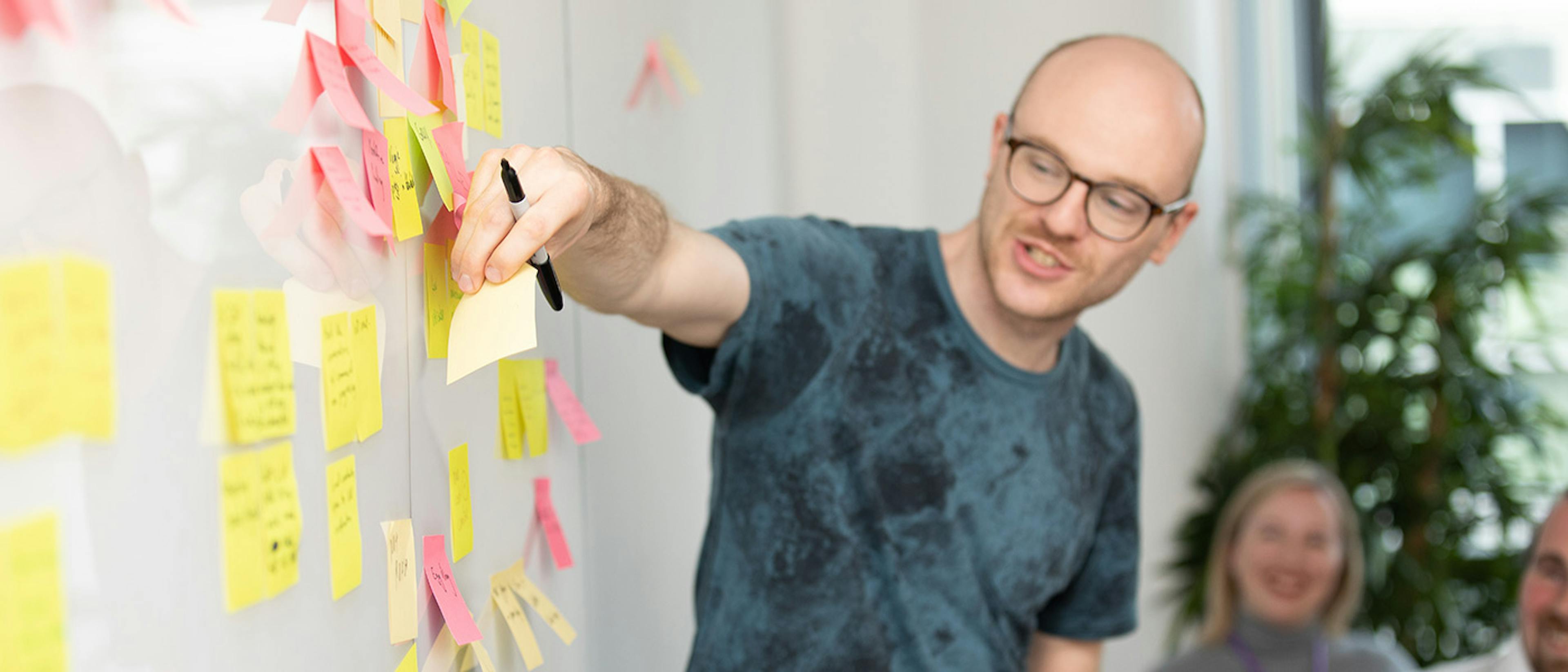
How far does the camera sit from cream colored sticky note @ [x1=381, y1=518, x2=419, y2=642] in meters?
0.79

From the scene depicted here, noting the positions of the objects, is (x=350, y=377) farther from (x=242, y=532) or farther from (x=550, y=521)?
(x=550, y=521)

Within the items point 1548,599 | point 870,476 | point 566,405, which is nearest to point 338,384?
point 566,405

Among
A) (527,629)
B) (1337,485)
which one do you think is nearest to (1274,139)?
(1337,485)

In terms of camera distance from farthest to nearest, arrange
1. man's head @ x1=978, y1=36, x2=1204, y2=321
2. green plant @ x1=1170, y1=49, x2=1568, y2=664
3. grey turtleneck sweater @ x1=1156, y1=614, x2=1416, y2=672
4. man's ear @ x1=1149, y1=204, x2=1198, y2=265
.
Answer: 1. green plant @ x1=1170, y1=49, x2=1568, y2=664
2. grey turtleneck sweater @ x1=1156, y1=614, x2=1416, y2=672
3. man's ear @ x1=1149, y1=204, x2=1198, y2=265
4. man's head @ x1=978, y1=36, x2=1204, y2=321

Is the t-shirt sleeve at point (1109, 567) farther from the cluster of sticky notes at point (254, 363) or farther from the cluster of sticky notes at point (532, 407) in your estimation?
the cluster of sticky notes at point (254, 363)

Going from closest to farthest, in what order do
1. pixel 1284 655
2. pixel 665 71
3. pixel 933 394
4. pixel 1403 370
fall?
pixel 933 394
pixel 665 71
pixel 1284 655
pixel 1403 370

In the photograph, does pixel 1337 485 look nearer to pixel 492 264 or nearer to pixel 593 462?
pixel 593 462

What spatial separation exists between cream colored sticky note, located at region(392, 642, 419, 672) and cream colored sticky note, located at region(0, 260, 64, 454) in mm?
379

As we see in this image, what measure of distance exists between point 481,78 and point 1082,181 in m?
0.65

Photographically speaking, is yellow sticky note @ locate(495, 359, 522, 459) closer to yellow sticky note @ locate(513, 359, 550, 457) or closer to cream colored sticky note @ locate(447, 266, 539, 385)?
yellow sticky note @ locate(513, 359, 550, 457)

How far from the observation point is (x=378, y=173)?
0.76m

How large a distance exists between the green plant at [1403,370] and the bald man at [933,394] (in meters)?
1.79

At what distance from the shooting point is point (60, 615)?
468 millimetres

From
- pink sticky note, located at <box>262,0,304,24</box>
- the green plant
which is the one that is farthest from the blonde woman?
pink sticky note, located at <box>262,0,304,24</box>
